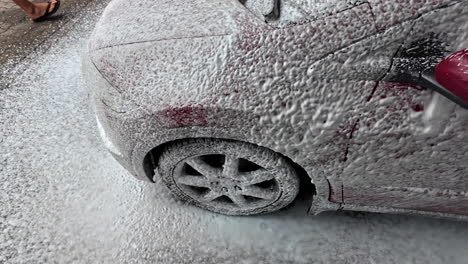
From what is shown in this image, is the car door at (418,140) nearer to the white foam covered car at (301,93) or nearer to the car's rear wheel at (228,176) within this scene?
the white foam covered car at (301,93)

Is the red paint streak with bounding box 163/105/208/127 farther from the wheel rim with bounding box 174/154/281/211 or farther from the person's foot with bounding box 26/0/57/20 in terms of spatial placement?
the person's foot with bounding box 26/0/57/20

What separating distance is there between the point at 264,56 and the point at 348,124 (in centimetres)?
40

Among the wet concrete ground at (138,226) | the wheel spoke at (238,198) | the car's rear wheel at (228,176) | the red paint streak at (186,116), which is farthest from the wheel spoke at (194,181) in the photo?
the red paint streak at (186,116)

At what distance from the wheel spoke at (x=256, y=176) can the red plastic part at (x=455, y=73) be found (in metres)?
0.78

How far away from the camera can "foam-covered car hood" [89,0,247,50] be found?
1.34 m

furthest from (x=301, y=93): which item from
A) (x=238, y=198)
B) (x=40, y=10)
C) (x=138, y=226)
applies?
(x=40, y=10)

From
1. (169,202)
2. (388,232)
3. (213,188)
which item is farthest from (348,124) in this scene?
(169,202)

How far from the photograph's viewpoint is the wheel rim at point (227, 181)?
62.0 inches

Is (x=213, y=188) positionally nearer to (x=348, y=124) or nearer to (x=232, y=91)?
(x=232, y=91)

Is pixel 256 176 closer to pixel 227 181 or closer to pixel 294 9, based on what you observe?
pixel 227 181

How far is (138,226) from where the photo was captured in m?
1.91

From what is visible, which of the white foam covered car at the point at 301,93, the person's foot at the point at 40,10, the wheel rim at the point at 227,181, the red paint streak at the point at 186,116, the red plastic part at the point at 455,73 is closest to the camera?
the red plastic part at the point at 455,73

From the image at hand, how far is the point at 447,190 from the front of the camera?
135 cm

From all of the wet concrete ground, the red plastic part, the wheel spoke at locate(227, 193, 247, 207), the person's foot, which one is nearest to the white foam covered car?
the red plastic part
